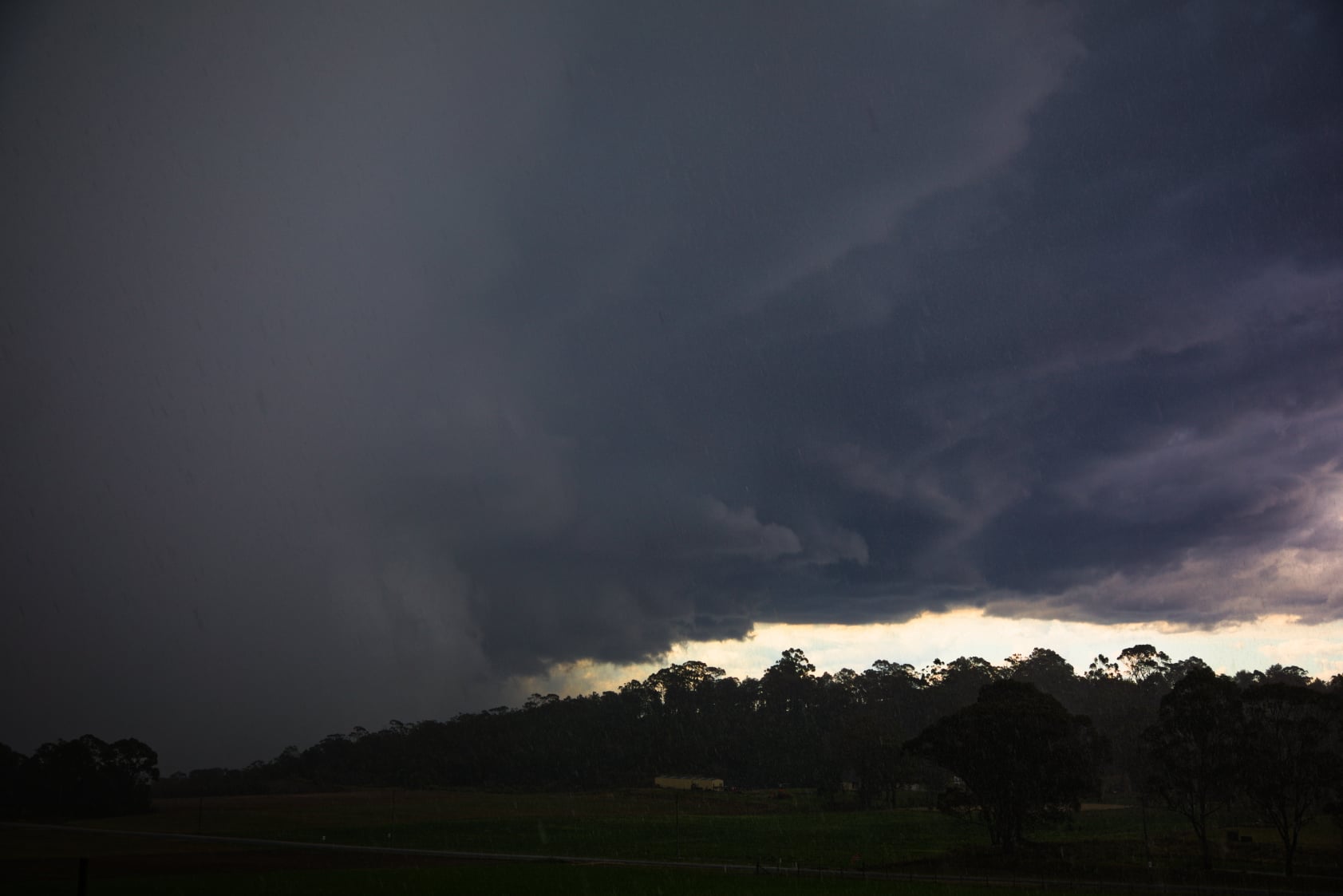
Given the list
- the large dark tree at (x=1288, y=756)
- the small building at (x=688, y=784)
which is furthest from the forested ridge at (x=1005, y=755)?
the small building at (x=688, y=784)

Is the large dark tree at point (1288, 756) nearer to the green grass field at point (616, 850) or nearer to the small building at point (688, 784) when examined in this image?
the green grass field at point (616, 850)

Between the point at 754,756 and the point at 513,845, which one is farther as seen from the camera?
the point at 754,756

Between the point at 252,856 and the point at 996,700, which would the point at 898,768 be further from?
the point at 252,856

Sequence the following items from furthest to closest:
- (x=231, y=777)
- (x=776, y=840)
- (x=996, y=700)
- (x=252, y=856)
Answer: (x=231, y=777) < (x=776, y=840) < (x=996, y=700) < (x=252, y=856)

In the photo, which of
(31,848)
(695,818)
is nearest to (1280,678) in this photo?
(695,818)

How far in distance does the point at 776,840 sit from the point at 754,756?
102 metres

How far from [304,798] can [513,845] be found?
90.4 meters

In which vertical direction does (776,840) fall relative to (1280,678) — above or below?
below

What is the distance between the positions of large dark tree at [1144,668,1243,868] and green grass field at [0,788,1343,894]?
491 cm

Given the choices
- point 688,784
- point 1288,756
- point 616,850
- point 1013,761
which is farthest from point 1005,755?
point 688,784

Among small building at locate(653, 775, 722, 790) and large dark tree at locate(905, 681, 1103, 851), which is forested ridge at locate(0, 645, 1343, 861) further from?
small building at locate(653, 775, 722, 790)

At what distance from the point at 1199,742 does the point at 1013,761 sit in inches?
527

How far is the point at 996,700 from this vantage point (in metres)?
75.9

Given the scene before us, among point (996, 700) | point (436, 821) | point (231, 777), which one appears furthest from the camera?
point (231, 777)
